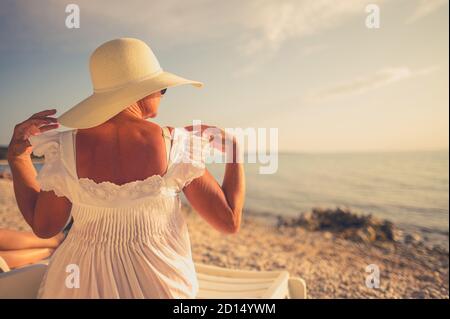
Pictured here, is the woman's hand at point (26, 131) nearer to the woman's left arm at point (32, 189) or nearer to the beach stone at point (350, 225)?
the woman's left arm at point (32, 189)

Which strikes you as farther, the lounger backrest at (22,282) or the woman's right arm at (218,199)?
the lounger backrest at (22,282)

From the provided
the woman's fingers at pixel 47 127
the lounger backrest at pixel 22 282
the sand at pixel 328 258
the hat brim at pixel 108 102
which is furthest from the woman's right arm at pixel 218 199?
the sand at pixel 328 258

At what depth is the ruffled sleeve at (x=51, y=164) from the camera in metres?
1.35

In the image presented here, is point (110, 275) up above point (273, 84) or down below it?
below

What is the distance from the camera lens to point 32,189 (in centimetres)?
146

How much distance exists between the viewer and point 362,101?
2539 centimetres

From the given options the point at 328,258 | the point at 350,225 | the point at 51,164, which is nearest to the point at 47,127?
the point at 51,164

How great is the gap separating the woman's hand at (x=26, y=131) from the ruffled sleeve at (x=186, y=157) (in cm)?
48

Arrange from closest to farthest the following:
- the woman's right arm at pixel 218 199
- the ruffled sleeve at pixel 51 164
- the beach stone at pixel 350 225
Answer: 1. the ruffled sleeve at pixel 51 164
2. the woman's right arm at pixel 218 199
3. the beach stone at pixel 350 225

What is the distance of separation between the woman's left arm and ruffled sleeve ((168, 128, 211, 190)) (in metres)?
0.39

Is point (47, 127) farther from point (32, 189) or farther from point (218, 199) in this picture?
point (218, 199)
